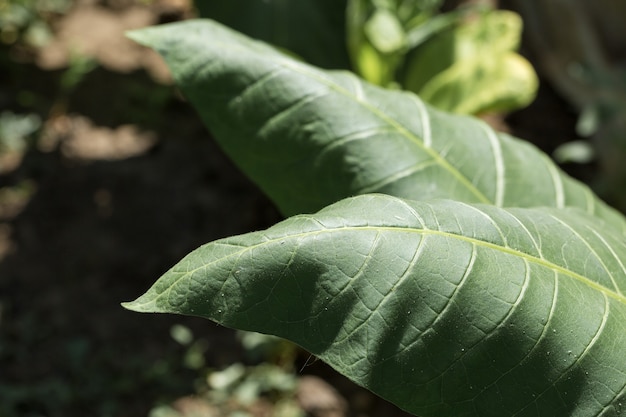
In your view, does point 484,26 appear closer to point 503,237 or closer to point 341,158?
point 341,158

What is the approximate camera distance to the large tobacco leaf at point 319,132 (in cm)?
129

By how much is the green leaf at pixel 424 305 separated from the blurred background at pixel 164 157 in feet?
5.28

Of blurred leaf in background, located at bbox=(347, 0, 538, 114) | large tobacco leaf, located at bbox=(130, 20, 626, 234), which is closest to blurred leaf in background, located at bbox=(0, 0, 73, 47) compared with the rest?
blurred leaf in background, located at bbox=(347, 0, 538, 114)

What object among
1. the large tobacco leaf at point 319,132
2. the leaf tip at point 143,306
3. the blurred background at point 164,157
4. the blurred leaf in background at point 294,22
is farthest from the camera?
the blurred leaf in background at point 294,22

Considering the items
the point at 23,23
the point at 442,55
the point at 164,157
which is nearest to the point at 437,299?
the point at 442,55

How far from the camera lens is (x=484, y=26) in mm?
2863

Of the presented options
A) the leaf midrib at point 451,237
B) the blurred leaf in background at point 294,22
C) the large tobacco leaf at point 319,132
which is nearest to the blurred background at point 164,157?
the blurred leaf in background at point 294,22

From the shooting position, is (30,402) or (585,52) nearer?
(30,402)

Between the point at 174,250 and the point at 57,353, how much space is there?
23.5 inches

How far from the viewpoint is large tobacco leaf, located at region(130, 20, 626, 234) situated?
1288 millimetres

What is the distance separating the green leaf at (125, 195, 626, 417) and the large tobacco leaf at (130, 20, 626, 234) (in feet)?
1.03

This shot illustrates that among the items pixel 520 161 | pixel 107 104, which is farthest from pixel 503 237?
pixel 107 104

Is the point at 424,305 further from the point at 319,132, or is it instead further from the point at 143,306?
the point at 319,132

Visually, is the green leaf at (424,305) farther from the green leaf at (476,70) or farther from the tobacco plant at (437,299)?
the green leaf at (476,70)
